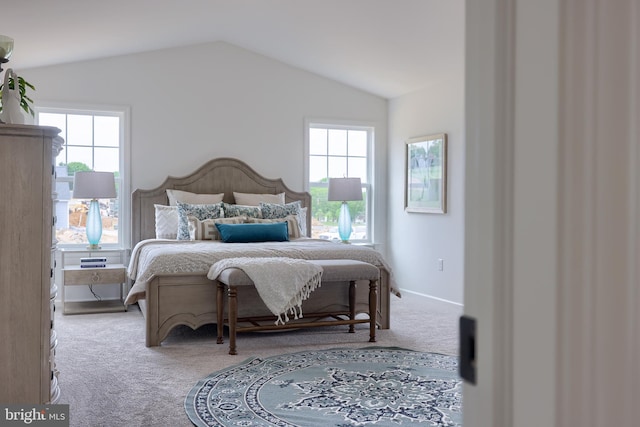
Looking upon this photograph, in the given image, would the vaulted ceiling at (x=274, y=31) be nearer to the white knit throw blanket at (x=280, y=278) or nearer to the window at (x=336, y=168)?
the window at (x=336, y=168)

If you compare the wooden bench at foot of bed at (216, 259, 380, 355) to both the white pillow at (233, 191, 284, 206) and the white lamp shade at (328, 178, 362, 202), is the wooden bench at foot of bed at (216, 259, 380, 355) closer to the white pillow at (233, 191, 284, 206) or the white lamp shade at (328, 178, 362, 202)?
the white pillow at (233, 191, 284, 206)

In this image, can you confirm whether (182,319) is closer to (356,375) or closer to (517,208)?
(356,375)

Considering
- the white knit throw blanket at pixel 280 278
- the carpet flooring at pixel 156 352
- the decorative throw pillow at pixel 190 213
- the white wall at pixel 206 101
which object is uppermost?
the white wall at pixel 206 101

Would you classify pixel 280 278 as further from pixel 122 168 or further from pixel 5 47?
pixel 122 168

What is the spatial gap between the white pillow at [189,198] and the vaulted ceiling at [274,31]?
150 centimetres

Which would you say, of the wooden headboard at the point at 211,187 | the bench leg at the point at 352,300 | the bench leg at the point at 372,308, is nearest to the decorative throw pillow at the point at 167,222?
the wooden headboard at the point at 211,187

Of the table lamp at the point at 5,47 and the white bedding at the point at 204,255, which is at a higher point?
the table lamp at the point at 5,47

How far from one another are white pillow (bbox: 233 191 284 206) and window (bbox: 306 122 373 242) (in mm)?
683

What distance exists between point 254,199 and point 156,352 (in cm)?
258

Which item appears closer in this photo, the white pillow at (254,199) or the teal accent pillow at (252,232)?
the teal accent pillow at (252,232)

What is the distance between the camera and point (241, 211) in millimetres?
5945

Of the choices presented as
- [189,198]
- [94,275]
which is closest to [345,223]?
[189,198]

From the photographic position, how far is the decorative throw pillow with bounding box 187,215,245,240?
18.3ft

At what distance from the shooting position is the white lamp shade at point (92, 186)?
5.62m
